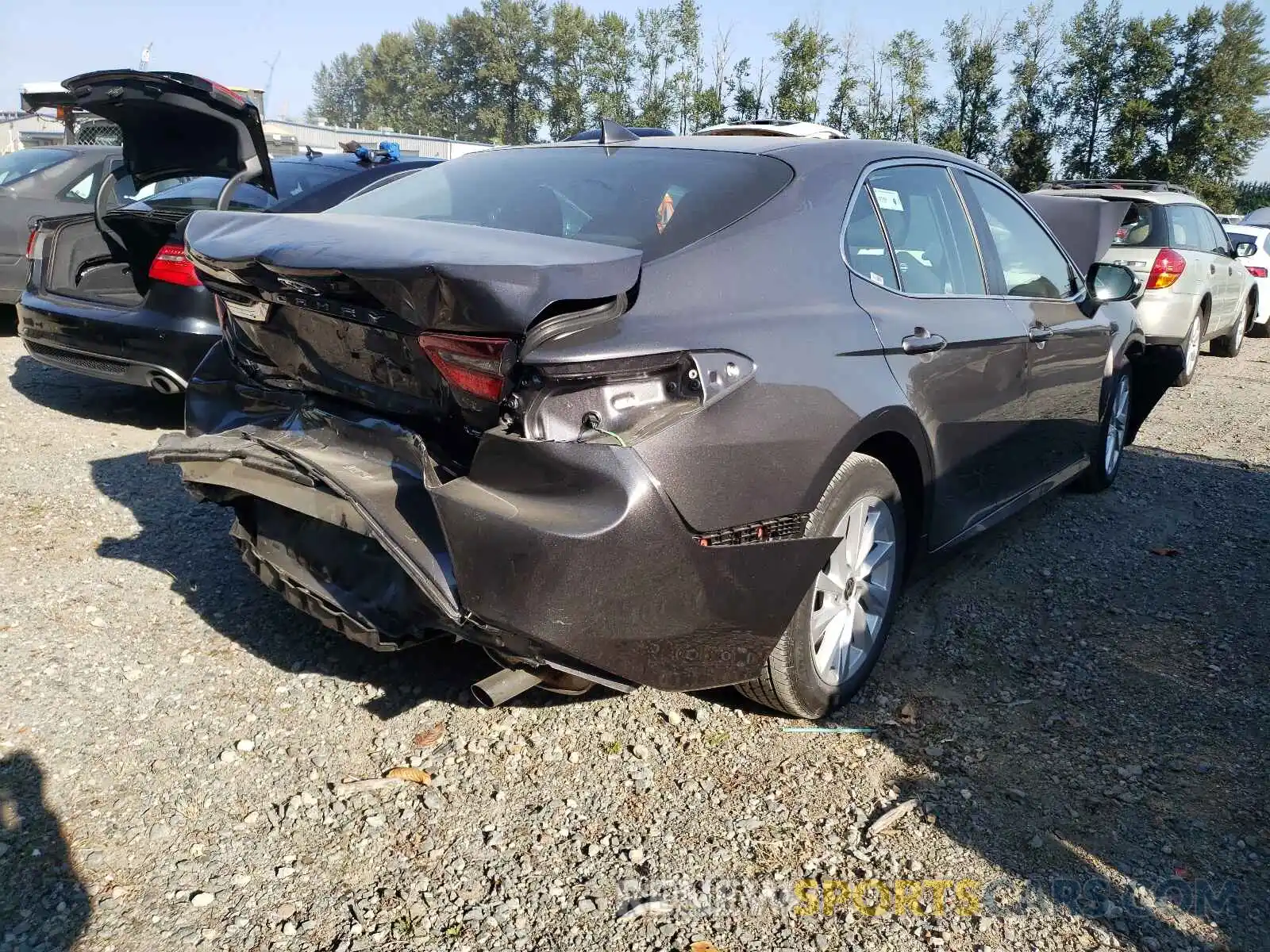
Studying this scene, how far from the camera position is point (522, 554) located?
7.38ft

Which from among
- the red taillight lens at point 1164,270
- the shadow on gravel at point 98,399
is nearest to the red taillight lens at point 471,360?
the shadow on gravel at point 98,399

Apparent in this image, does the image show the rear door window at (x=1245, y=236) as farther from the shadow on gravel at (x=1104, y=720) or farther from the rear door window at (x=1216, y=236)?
the shadow on gravel at (x=1104, y=720)

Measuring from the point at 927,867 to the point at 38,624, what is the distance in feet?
9.47

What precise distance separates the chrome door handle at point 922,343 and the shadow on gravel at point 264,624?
140 centimetres

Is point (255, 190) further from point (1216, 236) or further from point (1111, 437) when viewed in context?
point (1216, 236)

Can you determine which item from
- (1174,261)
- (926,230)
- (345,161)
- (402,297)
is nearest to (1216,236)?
(1174,261)

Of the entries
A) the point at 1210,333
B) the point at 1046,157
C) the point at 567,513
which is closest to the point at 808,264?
the point at 567,513

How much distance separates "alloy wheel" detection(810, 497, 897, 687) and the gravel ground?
0.20 m

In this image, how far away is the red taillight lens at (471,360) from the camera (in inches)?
90.7

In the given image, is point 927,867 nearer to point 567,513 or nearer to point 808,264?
point 567,513

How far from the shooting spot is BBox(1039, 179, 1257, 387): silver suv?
880 cm

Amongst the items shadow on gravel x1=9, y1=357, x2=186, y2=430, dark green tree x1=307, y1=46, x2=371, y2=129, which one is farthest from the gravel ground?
dark green tree x1=307, y1=46, x2=371, y2=129

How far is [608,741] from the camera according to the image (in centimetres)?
294

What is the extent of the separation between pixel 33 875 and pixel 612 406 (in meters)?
1.65
